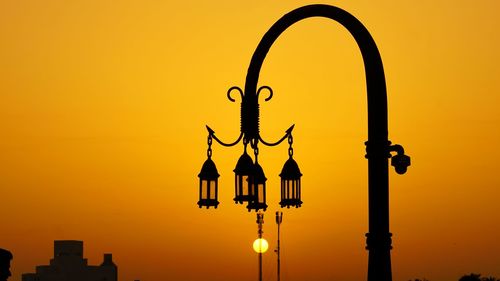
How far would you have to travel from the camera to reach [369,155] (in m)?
16.1

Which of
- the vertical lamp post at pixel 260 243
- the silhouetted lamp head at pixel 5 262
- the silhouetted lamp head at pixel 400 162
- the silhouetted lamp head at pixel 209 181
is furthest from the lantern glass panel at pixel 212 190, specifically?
the vertical lamp post at pixel 260 243

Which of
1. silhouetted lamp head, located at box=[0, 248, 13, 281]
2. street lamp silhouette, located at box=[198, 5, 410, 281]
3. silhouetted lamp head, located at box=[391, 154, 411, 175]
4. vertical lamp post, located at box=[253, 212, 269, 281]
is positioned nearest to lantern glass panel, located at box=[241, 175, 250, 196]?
street lamp silhouette, located at box=[198, 5, 410, 281]

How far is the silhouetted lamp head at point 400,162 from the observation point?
16312 millimetres

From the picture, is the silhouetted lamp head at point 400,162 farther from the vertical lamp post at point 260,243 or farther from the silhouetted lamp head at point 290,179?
the vertical lamp post at point 260,243

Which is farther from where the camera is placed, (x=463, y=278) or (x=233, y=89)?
(x=463, y=278)

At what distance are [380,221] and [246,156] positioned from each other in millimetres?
1712

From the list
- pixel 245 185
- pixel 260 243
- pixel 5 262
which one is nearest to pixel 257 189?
pixel 245 185

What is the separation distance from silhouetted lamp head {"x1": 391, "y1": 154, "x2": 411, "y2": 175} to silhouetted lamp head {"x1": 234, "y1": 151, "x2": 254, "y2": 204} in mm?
1590

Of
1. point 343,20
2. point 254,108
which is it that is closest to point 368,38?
point 343,20

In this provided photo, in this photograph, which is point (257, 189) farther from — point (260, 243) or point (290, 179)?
point (260, 243)

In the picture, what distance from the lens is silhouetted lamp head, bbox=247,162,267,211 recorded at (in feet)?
52.9

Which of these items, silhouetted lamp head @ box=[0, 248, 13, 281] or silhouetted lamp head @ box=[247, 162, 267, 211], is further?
silhouetted lamp head @ box=[247, 162, 267, 211]

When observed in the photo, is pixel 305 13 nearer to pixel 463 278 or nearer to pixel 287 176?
pixel 287 176

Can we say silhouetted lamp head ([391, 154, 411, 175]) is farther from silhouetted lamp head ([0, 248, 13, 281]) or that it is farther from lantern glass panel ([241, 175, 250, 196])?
silhouetted lamp head ([0, 248, 13, 281])
